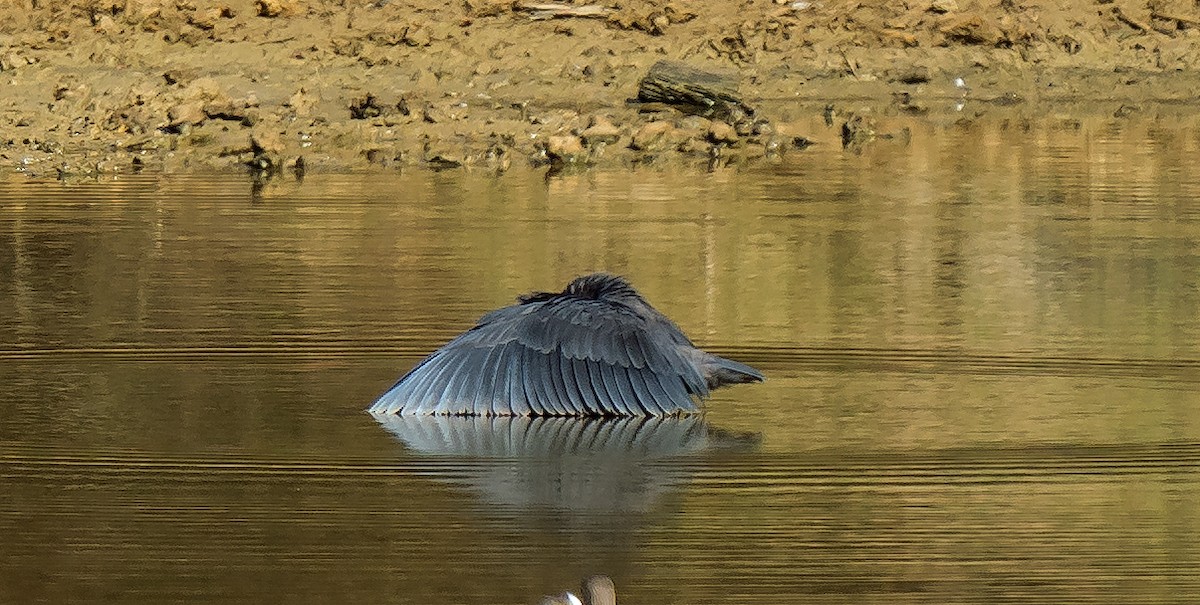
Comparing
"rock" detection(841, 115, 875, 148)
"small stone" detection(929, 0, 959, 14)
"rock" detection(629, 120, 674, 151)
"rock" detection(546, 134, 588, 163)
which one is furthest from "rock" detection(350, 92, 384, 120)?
"small stone" detection(929, 0, 959, 14)

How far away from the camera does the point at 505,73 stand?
20766 millimetres

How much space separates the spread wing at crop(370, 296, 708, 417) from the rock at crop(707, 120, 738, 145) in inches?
394

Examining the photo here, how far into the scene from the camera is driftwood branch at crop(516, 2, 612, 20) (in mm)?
22141

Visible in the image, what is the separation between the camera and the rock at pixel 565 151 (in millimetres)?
16391

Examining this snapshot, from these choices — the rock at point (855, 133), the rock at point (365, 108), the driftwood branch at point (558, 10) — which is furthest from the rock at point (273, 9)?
the rock at point (855, 133)

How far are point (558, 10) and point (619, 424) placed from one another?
50.1 ft

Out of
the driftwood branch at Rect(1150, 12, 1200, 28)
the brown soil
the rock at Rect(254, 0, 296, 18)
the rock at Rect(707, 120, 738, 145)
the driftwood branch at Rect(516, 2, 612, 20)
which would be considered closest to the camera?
the brown soil

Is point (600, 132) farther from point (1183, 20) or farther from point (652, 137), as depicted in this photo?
point (1183, 20)

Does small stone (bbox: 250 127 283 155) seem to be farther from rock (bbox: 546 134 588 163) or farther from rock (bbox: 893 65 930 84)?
rock (bbox: 893 65 930 84)

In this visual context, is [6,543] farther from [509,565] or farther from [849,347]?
[849,347]

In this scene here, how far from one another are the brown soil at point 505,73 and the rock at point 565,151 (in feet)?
0.05

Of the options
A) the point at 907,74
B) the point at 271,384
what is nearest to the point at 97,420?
the point at 271,384

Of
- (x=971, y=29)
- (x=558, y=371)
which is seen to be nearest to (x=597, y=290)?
(x=558, y=371)

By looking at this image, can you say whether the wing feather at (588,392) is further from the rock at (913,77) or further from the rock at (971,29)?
the rock at (971,29)
